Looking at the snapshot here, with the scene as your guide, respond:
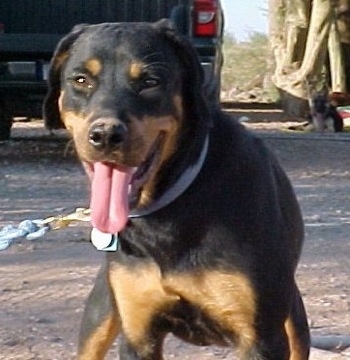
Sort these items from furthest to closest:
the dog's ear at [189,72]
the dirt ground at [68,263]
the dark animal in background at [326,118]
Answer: the dark animal in background at [326,118], the dirt ground at [68,263], the dog's ear at [189,72]

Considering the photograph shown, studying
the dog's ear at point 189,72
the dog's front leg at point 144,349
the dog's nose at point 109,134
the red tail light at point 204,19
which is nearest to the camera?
the dog's nose at point 109,134

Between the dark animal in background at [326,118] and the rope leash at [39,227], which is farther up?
the rope leash at [39,227]

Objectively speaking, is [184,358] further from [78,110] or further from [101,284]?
[78,110]

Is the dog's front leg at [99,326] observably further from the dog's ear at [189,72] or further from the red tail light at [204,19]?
the red tail light at [204,19]

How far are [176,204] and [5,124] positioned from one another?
31.5 feet

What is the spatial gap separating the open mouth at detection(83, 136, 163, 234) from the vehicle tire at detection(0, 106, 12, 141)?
8470mm

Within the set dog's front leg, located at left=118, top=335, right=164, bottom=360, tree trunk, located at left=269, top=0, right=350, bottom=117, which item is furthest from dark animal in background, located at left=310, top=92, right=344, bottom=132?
dog's front leg, located at left=118, top=335, right=164, bottom=360

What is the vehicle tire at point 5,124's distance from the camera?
13.0 meters

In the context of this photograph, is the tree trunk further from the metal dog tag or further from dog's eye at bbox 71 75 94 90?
dog's eye at bbox 71 75 94 90

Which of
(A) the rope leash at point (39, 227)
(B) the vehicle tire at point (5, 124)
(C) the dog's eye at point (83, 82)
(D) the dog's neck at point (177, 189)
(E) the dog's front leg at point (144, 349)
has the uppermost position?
(C) the dog's eye at point (83, 82)

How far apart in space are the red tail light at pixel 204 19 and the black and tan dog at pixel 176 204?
22.5 feet

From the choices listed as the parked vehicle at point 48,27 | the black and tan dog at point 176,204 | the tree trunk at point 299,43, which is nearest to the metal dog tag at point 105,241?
the black and tan dog at point 176,204

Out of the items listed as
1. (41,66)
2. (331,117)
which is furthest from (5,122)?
(331,117)

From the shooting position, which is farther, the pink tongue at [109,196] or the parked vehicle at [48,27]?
the parked vehicle at [48,27]
